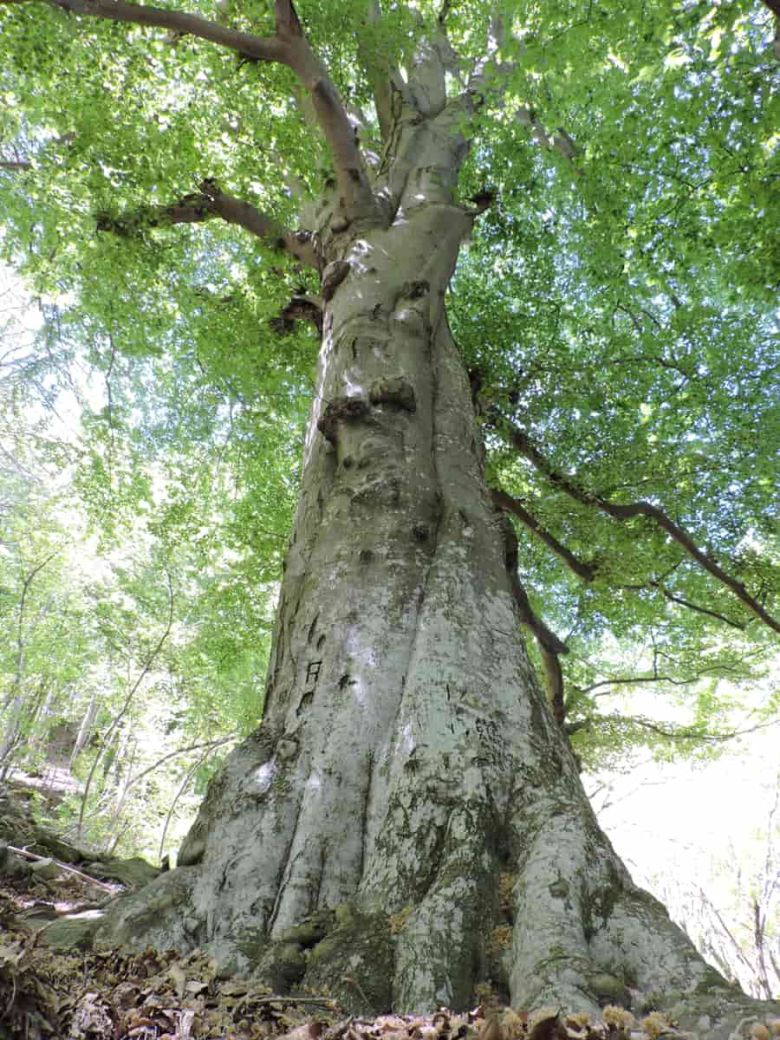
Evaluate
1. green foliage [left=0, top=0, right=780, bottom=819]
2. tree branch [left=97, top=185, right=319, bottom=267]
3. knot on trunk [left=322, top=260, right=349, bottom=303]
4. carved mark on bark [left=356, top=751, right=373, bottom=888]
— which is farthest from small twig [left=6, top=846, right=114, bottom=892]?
green foliage [left=0, top=0, right=780, bottom=819]

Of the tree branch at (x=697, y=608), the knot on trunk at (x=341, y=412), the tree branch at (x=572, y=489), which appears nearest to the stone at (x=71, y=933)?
the knot on trunk at (x=341, y=412)

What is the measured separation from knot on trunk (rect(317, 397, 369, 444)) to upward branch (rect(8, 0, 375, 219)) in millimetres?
2493

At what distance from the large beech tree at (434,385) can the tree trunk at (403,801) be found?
0.04 feet

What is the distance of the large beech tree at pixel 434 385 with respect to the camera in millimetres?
2062

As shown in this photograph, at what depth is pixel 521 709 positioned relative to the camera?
2.62m

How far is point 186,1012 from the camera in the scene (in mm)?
1460

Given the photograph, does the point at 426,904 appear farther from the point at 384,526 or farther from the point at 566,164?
the point at 566,164

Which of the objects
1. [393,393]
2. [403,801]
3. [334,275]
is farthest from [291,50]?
[403,801]

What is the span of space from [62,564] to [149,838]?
5.28m

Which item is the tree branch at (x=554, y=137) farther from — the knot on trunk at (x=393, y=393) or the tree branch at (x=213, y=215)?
the knot on trunk at (x=393, y=393)

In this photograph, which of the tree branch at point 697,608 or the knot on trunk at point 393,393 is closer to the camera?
the knot on trunk at point 393,393

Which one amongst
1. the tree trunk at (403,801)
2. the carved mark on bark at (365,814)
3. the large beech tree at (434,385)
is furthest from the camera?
the carved mark on bark at (365,814)

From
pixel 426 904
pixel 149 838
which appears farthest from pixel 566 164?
pixel 149 838

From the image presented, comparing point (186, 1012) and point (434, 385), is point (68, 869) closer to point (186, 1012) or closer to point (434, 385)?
point (186, 1012)
